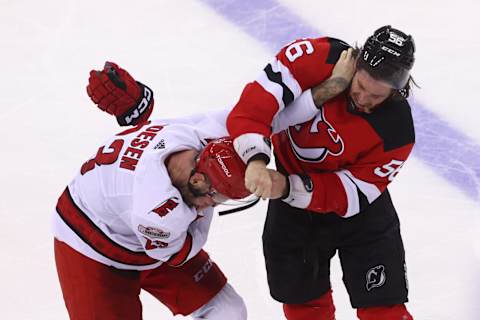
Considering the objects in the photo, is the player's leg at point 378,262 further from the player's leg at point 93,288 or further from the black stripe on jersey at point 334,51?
the player's leg at point 93,288

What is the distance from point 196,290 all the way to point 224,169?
0.75 meters

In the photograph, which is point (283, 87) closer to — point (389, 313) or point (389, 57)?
point (389, 57)

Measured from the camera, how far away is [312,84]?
3121 millimetres

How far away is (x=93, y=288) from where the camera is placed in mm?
3305

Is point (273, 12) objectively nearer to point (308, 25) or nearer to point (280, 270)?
point (308, 25)

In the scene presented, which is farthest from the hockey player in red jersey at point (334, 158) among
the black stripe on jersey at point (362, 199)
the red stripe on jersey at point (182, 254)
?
the red stripe on jersey at point (182, 254)

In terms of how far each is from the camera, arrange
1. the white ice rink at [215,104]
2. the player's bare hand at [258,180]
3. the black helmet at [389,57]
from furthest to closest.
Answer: the white ice rink at [215,104] → the black helmet at [389,57] → the player's bare hand at [258,180]

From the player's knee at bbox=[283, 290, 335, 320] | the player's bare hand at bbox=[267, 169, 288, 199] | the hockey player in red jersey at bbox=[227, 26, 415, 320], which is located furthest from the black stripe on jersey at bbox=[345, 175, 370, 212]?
the player's knee at bbox=[283, 290, 335, 320]

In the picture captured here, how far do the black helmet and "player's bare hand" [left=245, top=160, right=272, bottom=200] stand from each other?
45 cm

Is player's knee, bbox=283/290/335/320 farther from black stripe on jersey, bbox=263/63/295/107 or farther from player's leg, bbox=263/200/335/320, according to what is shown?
black stripe on jersey, bbox=263/63/295/107

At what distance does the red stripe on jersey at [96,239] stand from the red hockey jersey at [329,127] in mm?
570

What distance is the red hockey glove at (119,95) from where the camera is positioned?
3.64m

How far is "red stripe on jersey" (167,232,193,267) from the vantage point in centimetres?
322

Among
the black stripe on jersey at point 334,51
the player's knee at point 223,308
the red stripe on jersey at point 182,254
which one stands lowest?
the player's knee at point 223,308
